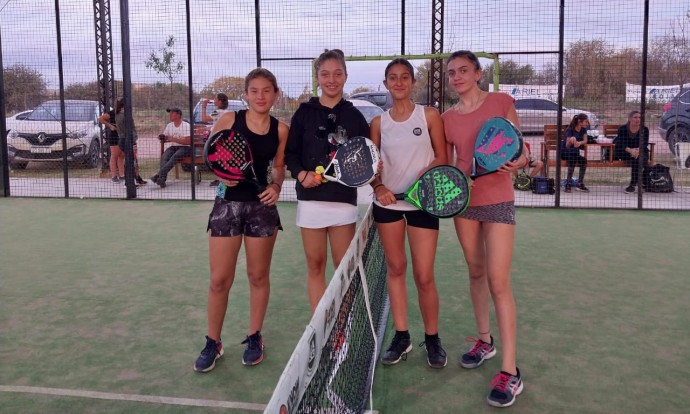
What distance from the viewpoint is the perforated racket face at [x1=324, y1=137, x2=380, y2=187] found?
3254 millimetres

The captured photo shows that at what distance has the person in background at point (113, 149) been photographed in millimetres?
11344

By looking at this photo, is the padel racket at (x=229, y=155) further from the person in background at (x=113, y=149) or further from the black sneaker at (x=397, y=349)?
the person in background at (x=113, y=149)

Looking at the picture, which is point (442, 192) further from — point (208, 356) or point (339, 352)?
point (208, 356)

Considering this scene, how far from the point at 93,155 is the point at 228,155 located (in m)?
10.2

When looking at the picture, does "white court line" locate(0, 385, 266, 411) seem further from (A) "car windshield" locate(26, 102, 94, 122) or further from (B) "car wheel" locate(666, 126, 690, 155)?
(B) "car wheel" locate(666, 126, 690, 155)

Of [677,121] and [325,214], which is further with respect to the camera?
[677,121]

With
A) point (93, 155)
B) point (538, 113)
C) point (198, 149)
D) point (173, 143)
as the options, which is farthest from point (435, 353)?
point (93, 155)

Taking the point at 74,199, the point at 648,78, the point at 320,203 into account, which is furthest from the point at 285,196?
the point at 320,203

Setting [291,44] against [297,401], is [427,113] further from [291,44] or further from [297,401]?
[291,44]

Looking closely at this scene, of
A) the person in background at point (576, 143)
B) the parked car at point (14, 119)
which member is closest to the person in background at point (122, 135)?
the parked car at point (14, 119)

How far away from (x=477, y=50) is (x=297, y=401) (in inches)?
321

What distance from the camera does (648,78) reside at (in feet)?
30.5

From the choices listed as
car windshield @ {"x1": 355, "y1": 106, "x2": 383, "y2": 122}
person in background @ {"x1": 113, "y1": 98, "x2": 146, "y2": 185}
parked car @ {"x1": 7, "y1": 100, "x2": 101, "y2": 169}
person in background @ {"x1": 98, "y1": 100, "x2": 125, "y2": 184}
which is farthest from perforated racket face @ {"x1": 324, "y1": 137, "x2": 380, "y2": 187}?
parked car @ {"x1": 7, "y1": 100, "x2": 101, "y2": 169}

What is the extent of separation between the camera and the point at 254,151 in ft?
11.6
